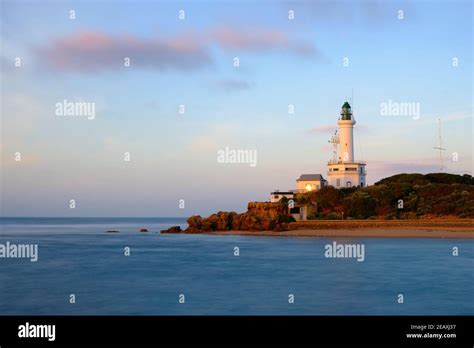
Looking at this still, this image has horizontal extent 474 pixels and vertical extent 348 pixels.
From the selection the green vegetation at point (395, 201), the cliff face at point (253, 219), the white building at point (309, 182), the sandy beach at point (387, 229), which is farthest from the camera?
the white building at point (309, 182)

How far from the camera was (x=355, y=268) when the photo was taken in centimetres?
3130

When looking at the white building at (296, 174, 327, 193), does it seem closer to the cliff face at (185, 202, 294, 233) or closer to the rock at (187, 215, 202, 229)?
the cliff face at (185, 202, 294, 233)

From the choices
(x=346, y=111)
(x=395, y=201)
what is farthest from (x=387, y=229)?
(x=346, y=111)

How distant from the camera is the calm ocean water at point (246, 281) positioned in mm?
21109

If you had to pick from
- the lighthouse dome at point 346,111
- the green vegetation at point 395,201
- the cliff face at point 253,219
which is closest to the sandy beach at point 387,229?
the cliff face at point 253,219

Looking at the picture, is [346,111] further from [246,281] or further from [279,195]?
[246,281]

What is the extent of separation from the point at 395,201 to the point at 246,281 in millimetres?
35232

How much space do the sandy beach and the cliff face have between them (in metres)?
2.76

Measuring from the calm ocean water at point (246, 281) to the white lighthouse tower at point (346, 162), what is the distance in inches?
947

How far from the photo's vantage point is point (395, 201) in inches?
2297

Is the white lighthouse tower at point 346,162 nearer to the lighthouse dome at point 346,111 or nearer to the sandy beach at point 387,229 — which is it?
the lighthouse dome at point 346,111

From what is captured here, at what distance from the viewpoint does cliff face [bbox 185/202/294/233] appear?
5744 centimetres

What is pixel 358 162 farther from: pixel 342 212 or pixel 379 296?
pixel 379 296
